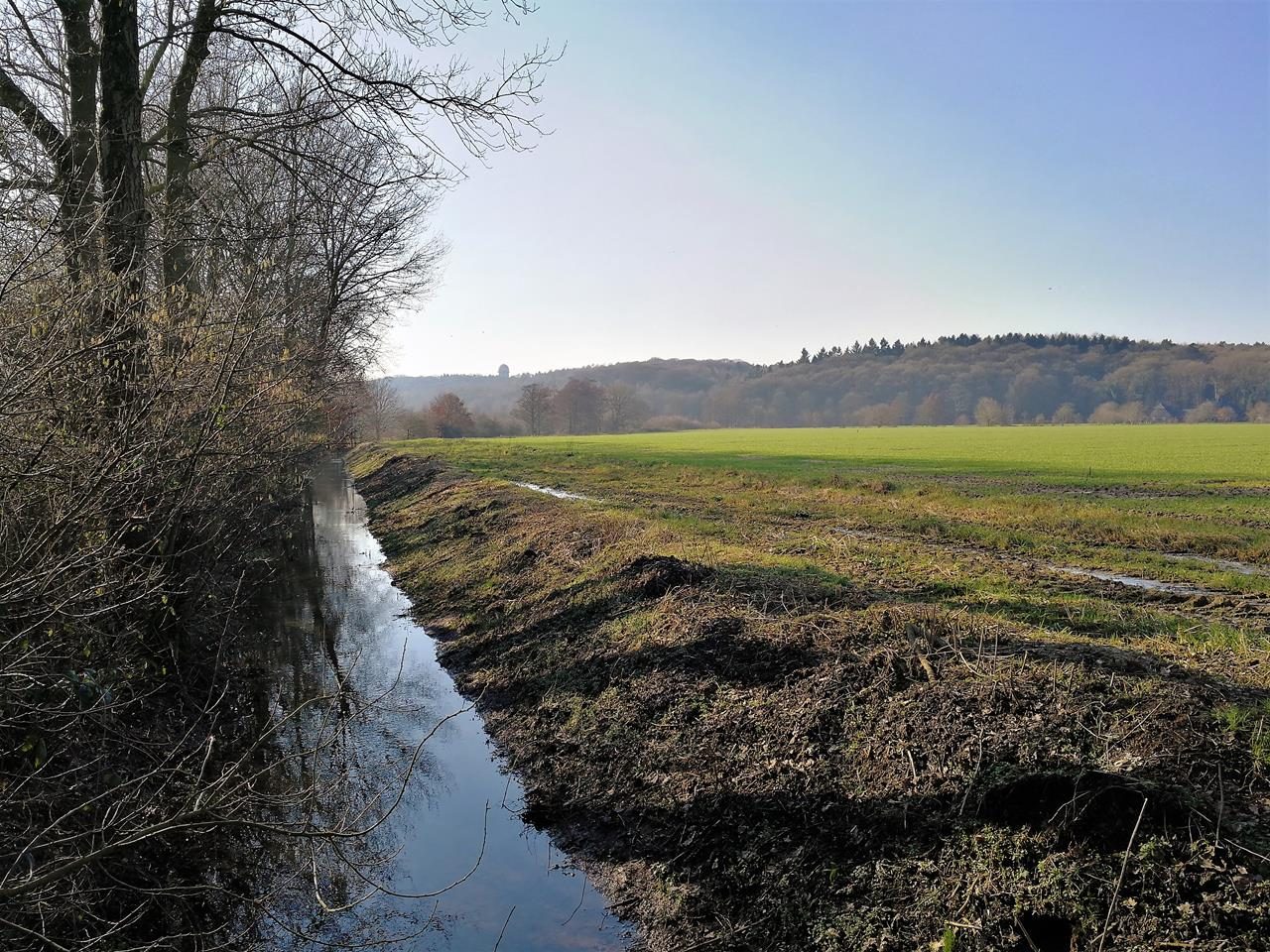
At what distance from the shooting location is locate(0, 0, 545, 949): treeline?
4492 millimetres

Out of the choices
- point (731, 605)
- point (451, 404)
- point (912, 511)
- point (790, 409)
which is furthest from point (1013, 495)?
point (790, 409)

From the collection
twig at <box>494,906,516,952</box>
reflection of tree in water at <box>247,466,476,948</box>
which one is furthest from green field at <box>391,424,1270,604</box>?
twig at <box>494,906,516,952</box>

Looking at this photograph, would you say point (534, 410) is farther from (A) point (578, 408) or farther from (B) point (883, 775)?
Result: (B) point (883, 775)

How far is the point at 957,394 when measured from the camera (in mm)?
164750

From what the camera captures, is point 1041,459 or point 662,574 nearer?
point 662,574

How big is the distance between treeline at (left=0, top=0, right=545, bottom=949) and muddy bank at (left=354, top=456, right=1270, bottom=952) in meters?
2.39

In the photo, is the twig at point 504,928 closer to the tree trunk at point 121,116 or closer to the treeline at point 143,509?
the treeline at point 143,509

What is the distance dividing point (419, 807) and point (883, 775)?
15.3ft

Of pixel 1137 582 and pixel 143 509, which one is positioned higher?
pixel 143 509

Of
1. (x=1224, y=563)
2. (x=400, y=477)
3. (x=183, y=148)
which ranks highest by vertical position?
(x=183, y=148)

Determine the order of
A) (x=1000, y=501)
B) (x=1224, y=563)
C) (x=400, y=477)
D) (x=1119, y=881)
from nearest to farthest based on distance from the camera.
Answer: (x=1119, y=881) → (x=1224, y=563) → (x=1000, y=501) → (x=400, y=477)

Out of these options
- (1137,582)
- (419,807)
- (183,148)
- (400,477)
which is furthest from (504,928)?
(400,477)

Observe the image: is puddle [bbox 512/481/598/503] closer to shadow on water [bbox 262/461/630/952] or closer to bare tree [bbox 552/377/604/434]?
shadow on water [bbox 262/461/630/952]

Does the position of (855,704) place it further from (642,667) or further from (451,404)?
(451,404)
